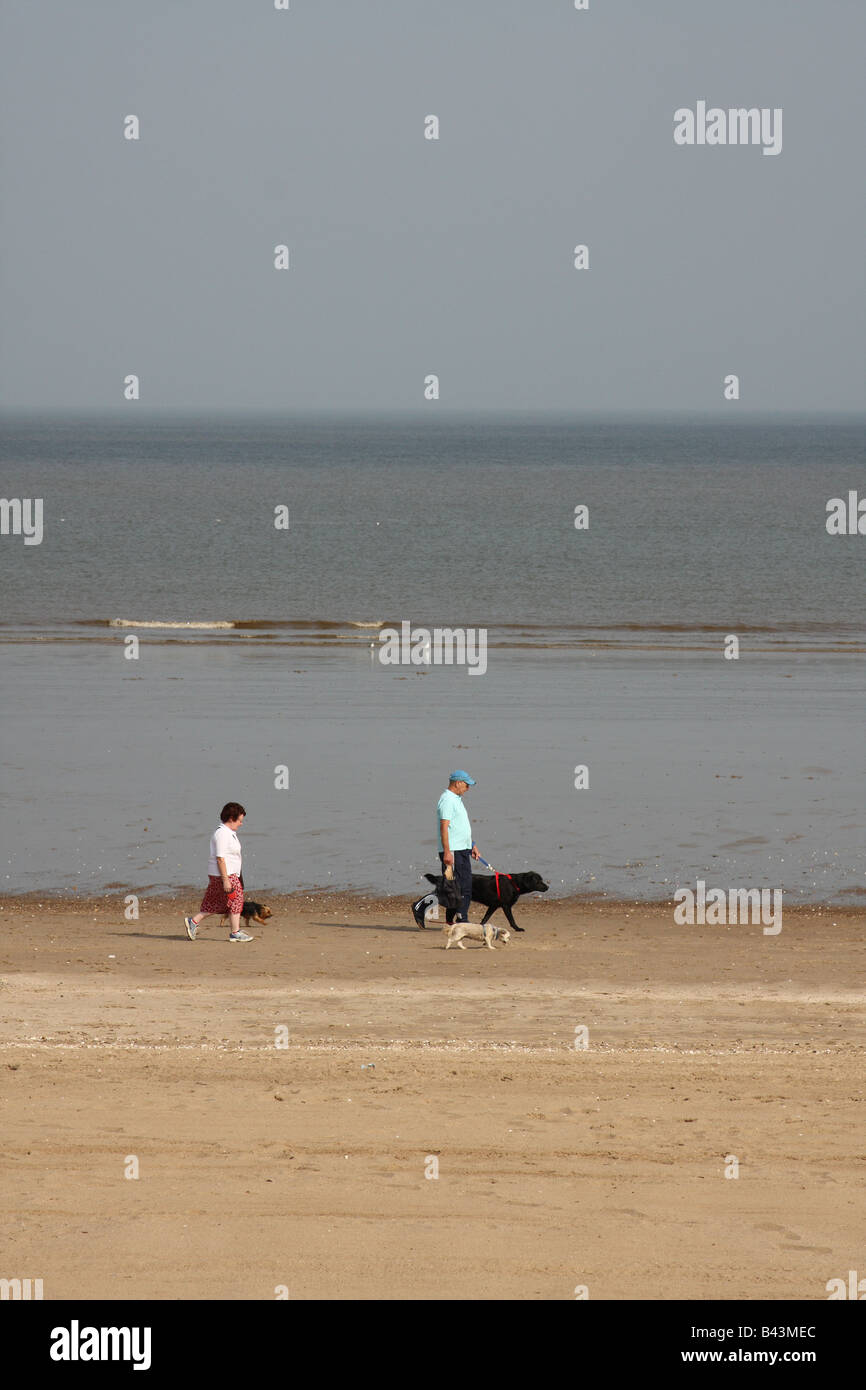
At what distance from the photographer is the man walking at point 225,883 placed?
14.8 meters

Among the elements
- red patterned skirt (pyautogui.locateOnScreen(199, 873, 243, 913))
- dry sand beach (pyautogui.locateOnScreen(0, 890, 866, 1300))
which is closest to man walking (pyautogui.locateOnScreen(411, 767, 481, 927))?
dry sand beach (pyautogui.locateOnScreen(0, 890, 866, 1300))

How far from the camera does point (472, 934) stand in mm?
14648

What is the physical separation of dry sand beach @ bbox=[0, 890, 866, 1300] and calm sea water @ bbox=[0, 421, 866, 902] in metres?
4.16

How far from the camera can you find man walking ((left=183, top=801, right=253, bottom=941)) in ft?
48.4

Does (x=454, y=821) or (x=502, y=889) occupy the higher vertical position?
(x=454, y=821)

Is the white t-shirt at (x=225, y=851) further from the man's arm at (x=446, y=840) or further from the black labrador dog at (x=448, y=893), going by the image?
the man's arm at (x=446, y=840)

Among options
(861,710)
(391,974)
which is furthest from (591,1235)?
(861,710)

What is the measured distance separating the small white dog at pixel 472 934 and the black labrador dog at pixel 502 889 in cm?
26

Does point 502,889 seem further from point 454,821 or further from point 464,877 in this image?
point 454,821

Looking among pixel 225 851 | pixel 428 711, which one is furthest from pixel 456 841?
pixel 428 711

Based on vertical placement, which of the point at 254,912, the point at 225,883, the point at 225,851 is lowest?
the point at 254,912

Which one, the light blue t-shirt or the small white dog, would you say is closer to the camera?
the small white dog

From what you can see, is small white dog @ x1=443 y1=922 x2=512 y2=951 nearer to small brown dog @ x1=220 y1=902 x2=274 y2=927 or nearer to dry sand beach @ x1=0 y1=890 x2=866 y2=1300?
dry sand beach @ x1=0 y1=890 x2=866 y2=1300

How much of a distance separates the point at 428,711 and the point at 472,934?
1373 cm
